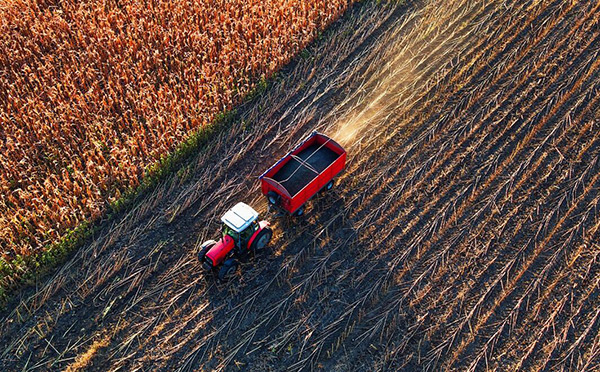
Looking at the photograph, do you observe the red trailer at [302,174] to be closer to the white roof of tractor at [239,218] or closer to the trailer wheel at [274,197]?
the trailer wheel at [274,197]

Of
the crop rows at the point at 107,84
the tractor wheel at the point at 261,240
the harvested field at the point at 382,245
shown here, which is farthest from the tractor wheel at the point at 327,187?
the crop rows at the point at 107,84

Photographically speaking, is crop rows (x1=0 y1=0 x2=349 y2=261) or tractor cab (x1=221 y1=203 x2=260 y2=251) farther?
crop rows (x1=0 y1=0 x2=349 y2=261)

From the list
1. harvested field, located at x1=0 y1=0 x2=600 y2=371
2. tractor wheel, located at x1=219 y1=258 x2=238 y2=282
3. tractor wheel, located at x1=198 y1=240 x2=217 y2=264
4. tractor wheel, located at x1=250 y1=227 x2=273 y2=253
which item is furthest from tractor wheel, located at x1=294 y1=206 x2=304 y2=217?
tractor wheel, located at x1=198 y1=240 x2=217 y2=264

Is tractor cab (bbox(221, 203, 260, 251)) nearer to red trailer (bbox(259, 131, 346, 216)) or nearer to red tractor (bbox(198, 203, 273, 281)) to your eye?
red tractor (bbox(198, 203, 273, 281))

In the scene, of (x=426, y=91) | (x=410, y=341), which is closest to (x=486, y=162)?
(x=426, y=91)

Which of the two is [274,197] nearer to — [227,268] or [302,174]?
[302,174]

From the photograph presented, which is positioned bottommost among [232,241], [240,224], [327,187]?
[232,241]

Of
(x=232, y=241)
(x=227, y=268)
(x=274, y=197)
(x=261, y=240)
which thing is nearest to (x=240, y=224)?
(x=232, y=241)
